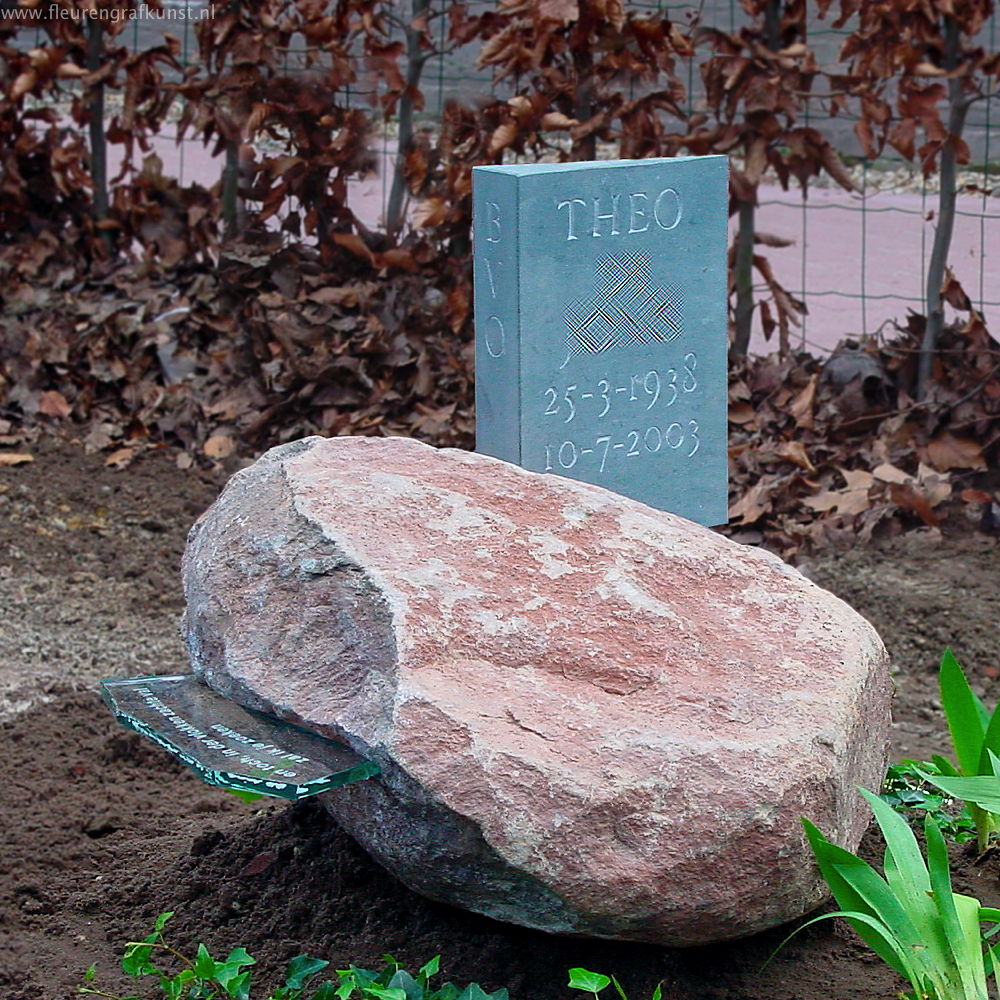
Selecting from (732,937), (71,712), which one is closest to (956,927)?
(732,937)

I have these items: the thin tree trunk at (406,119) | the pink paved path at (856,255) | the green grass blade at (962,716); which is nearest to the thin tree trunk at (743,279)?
the pink paved path at (856,255)

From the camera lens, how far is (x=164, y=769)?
131 inches

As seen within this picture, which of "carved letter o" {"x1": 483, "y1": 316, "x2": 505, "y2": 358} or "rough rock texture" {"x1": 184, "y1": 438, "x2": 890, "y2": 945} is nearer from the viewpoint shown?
"rough rock texture" {"x1": 184, "y1": 438, "x2": 890, "y2": 945}

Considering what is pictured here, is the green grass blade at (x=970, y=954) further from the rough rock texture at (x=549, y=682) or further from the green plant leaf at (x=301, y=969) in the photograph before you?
the green plant leaf at (x=301, y=969)

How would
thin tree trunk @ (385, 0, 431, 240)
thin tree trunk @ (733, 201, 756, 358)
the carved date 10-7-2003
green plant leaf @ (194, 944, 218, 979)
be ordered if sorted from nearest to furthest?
1. green plant leaf @ (194, 944, 218, 979)
2. the carved date 10-7-2003
3. thin tree trunk @ (733, 201, 756, 358)
4. thin tree trunk @ (385, 0, 431, 240)

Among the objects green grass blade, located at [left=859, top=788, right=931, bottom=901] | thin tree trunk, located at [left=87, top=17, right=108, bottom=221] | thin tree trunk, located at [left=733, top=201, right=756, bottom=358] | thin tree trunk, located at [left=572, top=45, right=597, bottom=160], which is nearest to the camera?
green grass blade, located at [left=859, top=788, right=931, bottom=901]

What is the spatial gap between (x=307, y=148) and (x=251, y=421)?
3.57ft

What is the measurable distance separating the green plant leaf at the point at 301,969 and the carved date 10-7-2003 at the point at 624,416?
150 cm

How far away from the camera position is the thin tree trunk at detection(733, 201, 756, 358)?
5270 mm

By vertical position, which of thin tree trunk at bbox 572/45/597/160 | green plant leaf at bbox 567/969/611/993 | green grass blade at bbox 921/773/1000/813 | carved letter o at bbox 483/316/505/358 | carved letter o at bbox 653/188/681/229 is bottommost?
green plant leaf at bbox 567/969/611/993

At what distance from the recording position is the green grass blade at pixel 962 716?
2.35m

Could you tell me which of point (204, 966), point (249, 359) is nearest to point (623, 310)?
point (204, 966)

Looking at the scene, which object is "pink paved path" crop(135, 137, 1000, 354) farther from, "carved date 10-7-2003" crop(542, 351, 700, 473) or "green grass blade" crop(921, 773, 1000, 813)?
"green grass blade" crop(921, 773, 1000, 813)

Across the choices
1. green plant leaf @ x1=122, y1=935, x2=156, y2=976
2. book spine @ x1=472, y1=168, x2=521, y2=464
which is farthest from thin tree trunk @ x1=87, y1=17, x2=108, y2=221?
green plant leaf @ x1=122, y1=935, x2=156, y2=976
